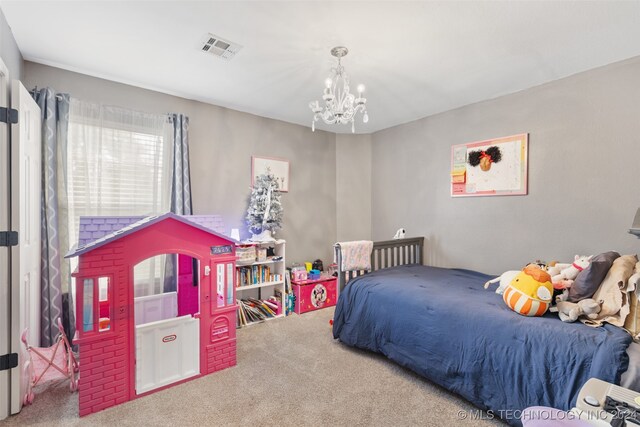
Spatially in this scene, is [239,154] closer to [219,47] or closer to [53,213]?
[219,47]

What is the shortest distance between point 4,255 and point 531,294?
10.3 feet

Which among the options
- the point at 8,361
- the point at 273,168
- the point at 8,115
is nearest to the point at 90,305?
the point at 8,361

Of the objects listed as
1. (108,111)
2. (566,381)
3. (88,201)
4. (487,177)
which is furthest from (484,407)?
(108,111)

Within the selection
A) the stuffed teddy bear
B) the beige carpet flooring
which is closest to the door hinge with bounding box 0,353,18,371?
the beige carpet flooring

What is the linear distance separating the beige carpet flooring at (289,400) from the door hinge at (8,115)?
1735 millimetres

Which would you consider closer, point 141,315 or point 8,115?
point 8,115

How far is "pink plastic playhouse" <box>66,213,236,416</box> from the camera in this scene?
A: 1.83m

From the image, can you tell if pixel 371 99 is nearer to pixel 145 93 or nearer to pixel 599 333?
pixel 145 93

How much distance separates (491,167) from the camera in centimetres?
310

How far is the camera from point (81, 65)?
2475 millimetres

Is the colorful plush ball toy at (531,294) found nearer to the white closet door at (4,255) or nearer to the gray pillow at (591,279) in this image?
the gray pillow at (591,279)

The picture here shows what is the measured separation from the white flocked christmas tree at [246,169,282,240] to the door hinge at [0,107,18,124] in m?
2.00

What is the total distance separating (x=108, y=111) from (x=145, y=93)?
1.29 feet

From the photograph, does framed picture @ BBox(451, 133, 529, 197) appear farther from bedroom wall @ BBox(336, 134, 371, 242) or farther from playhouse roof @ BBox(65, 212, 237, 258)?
playhouse roof @ BBox(65, 212, 237, 258)
